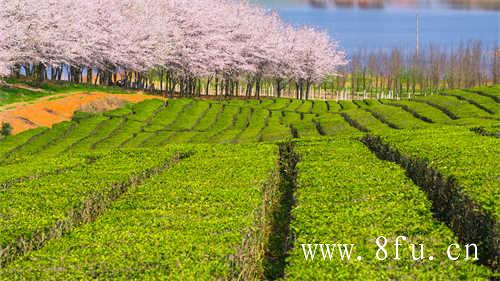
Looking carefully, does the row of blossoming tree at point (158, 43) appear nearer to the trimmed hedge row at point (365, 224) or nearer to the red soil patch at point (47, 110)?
the red soil patch at point (47, 110)

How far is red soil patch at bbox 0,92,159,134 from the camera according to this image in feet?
164

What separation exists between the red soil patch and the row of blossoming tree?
5.16 metres

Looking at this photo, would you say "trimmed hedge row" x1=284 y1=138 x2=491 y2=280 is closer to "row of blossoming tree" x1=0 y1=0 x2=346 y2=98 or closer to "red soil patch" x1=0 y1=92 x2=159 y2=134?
"red soil patch" x1=0 y1=92 x2=159 y2=134

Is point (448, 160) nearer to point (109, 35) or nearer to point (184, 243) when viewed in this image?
point (184, 243)

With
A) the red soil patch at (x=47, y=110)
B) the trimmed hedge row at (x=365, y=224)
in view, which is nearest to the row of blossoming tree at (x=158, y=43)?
the red soil patch at (x=47, y=110)

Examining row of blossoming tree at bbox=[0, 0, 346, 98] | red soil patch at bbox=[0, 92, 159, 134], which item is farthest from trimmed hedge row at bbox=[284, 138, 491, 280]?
row of blossoming tree at bbox=[0, 0, 346, 98]

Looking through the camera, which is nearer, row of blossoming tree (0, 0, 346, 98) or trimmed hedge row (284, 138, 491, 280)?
trimmed hedge row (284, 138, 491, 280)

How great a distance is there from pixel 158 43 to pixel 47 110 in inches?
1255

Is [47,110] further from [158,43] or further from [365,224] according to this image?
[365,224]

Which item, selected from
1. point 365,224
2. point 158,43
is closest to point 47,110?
point 158,43

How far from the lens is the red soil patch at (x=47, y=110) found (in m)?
50.1

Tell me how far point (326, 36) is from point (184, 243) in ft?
360

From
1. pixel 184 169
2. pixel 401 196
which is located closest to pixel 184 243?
pixel 401 196

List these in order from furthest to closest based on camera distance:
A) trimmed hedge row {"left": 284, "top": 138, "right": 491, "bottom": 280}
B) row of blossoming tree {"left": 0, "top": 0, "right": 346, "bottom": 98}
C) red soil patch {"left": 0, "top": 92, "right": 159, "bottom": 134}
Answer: row of blossoming tree {"left": 0, "top": 0, "right": 346, "bottom": 98} < red soil patch {"left": 0, "top": 92, "right": 159, "bottom": 134} < trimmed hedge row {"left": 284, "top": 138, "right": 491, "bottom": 280}
